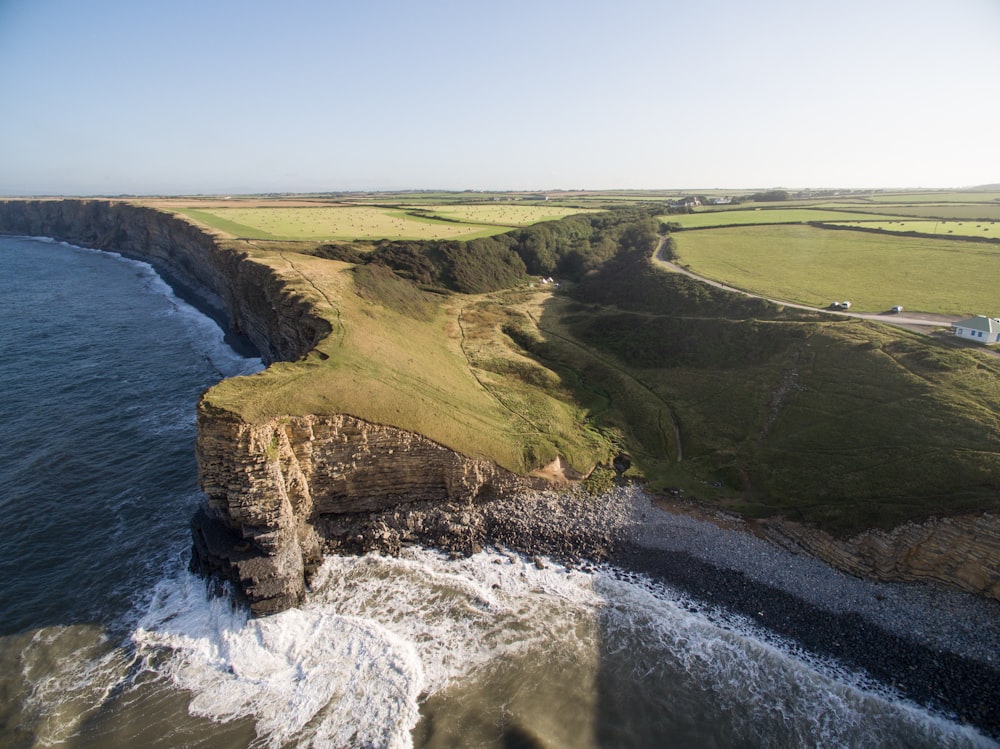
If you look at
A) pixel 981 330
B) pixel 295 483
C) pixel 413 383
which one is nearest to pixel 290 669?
pixel 295 483

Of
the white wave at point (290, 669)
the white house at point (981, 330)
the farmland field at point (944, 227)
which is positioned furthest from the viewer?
the farmland field at point (944, 227)

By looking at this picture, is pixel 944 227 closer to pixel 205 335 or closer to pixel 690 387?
pixel 690 387

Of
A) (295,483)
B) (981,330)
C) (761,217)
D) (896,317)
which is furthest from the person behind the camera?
(761,217)

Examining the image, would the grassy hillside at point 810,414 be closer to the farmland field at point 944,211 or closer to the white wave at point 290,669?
the white wave at point 290,669

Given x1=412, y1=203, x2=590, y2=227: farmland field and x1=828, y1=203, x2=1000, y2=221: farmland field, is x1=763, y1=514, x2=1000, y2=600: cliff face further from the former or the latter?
x1=412, y1=203, x2=590, y2=227: farmland field

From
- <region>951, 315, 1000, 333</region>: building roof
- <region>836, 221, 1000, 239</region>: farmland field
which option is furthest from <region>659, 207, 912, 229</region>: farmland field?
<region>951, 315, 1000, 333</region>: building roof

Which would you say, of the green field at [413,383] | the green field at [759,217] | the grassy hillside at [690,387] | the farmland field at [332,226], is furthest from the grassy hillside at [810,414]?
the farmland field at [332,226]

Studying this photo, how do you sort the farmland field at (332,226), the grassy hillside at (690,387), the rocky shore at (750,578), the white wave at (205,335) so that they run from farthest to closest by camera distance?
the farmland field at (332,226)
the white wave at (205,335)
the grassy hillside at (690,387)
the rocky shore at (750,578)
